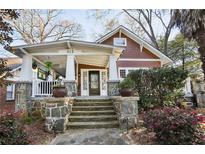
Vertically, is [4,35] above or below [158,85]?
above

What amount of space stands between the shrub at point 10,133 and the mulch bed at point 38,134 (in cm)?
33

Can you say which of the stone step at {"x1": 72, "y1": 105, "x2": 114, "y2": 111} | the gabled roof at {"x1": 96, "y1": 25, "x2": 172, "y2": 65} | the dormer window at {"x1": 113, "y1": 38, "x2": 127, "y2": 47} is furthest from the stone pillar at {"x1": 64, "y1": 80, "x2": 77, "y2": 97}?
the dormer window at {"x1": 113, "y1": 38, "x2": 127, "y2": 47}

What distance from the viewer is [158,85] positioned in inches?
268

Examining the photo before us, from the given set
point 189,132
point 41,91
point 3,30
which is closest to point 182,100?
point 189,132

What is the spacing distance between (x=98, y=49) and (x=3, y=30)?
138 inches

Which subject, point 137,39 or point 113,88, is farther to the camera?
point 137,39

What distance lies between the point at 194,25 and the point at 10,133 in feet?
19.6

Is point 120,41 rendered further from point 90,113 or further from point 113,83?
point 90,113

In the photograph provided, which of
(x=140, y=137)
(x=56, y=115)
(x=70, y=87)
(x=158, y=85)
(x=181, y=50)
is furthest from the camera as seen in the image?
(x=181, y=50)

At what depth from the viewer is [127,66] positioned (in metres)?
11.2

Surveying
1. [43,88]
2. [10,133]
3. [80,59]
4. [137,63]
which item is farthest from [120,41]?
[10,133]
